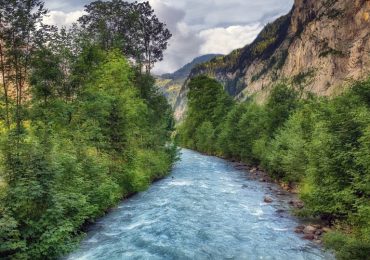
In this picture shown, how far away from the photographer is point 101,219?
985 inches

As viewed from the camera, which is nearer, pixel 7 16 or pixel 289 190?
pixel 7 16

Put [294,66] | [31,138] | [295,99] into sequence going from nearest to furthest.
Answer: [31,138] < [295,99] < [294,66]

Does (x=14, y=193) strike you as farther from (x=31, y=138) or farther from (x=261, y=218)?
(x=261, y=218)

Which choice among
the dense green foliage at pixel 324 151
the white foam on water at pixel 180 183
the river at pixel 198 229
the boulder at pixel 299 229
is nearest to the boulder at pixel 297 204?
the river at pixel 198 229

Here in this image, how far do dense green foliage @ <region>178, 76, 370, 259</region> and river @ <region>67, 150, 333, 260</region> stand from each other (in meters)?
2.60

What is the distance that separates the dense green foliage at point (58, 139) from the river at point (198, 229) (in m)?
1.51

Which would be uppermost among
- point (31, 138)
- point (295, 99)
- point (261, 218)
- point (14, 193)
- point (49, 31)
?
point (49, 31)

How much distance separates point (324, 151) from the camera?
865 inches

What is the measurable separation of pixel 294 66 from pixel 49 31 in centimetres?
14241

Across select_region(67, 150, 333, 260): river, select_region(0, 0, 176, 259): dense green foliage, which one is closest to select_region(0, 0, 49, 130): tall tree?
select_region(0, 0, 176, 259): dense green foliage

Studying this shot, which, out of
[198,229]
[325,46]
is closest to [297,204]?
[198,229]

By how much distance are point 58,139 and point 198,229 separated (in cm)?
1141

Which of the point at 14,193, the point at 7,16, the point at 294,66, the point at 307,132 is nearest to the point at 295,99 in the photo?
the point at 307,132

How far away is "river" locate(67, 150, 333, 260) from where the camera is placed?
1864 centimetres
